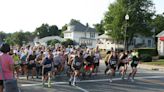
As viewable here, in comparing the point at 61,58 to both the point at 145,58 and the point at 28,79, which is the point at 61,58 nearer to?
the point at 28,79

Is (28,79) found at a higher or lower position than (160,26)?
lower

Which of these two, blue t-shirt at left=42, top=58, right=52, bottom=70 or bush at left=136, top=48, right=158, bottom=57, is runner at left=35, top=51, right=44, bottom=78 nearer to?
blue t-shirt at left=42, top=58, right=52, bottom=70

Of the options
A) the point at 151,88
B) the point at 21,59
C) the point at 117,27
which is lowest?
the point at 151,88

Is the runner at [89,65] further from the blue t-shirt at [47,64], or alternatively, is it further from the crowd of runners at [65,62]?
the blue t-shirt at [47,64]

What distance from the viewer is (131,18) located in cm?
6600

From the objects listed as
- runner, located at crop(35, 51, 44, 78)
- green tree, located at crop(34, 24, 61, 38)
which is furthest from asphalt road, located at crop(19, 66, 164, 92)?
green tree, located at crop(34, 24, 61, 38)

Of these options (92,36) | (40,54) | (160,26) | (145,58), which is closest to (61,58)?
(40,54)

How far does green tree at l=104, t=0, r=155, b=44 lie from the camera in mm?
66188

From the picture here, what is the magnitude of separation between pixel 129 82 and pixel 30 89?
5.94 metres

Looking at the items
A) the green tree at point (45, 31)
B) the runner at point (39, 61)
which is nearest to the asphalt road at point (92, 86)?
the runner at point (39, 61)

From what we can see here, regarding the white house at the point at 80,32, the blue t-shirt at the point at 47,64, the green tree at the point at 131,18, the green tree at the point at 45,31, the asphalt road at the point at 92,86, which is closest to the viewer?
the asphalt road at the point at 92,86

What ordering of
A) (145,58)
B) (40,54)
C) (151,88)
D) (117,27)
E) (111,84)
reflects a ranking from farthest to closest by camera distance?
(117,27) < (145,58) < (40,54) < (111,84) < (151,88)

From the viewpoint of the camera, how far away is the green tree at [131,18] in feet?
217

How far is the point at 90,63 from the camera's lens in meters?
22.8
